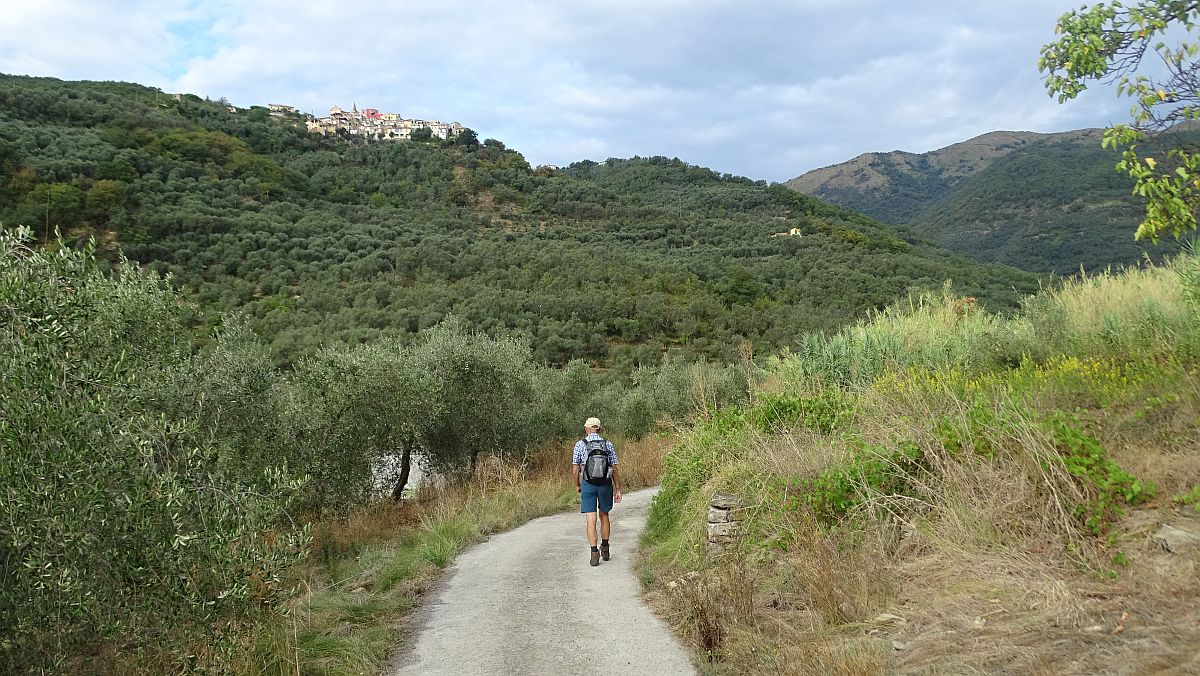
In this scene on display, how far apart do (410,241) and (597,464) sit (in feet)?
177

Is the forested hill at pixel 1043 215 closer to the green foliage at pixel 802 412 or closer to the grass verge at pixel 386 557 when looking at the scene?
the grass verge at pixel 386 557

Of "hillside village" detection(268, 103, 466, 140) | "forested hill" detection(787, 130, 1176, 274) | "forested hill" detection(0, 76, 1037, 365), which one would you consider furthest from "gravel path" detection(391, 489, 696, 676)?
"hillside village" detection(268, 103, 466, 140)

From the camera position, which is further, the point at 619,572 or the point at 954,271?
the point at 954,271

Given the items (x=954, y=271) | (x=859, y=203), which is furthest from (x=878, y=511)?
(x=859, y=203)

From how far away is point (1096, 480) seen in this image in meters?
4.76

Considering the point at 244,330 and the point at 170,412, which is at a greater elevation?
the point at 244,330

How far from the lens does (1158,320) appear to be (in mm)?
7172

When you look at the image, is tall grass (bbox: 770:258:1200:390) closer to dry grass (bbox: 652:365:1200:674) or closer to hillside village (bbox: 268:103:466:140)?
dry grass (bbox: 652:365:1200:674)

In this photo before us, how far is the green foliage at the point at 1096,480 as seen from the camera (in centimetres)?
459

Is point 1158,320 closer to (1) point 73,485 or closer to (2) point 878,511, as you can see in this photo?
(2) point 878,511

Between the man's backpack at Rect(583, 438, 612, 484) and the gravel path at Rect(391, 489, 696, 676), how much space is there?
49.0 inches

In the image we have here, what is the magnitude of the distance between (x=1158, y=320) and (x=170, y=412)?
12.5m

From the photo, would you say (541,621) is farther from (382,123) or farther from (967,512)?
(382,123)

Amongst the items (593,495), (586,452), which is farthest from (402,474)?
(593,495)
